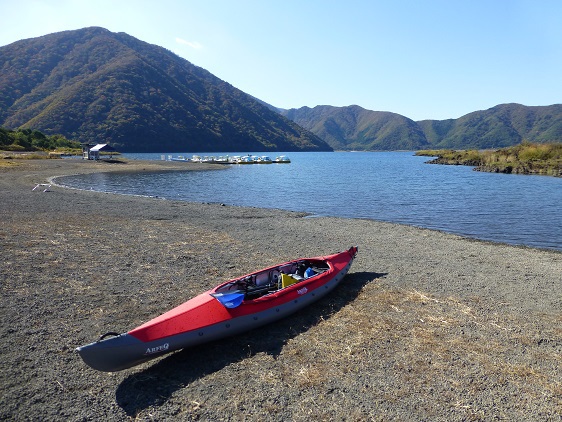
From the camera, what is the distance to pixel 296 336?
893cm

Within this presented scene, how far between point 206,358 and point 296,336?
220 centimetres

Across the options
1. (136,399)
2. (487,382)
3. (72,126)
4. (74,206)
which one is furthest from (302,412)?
(72,126)

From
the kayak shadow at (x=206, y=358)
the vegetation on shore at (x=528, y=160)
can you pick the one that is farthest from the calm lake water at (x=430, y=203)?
the vegetation on shore at (x=528, y=160)

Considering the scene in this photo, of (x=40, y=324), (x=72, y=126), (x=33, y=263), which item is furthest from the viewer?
(x=72, y=126)

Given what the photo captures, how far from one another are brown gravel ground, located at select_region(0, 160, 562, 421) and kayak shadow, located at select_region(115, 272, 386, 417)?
36mm

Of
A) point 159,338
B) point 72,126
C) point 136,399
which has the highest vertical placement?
point 72,126

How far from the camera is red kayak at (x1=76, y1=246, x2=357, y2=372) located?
6.72m

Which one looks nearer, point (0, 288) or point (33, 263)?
point (0, 288)

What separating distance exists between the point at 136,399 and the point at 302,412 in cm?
286

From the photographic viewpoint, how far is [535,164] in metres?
71.2

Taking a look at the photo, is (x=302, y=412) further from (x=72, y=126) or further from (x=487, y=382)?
(x=72, y=126)

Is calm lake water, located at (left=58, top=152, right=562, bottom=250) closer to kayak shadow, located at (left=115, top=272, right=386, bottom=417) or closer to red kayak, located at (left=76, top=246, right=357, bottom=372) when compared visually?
red kayak, located at (left=76, top=246, right=357, bottom=372)

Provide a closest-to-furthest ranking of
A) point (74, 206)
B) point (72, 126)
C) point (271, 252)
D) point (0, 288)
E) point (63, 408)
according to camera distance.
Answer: point (63, 408), point (0, 288), point (271, 252), point (74, 206), point (72, 126)

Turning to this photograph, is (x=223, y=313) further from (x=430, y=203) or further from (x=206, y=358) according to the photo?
(x=430, y=203)
